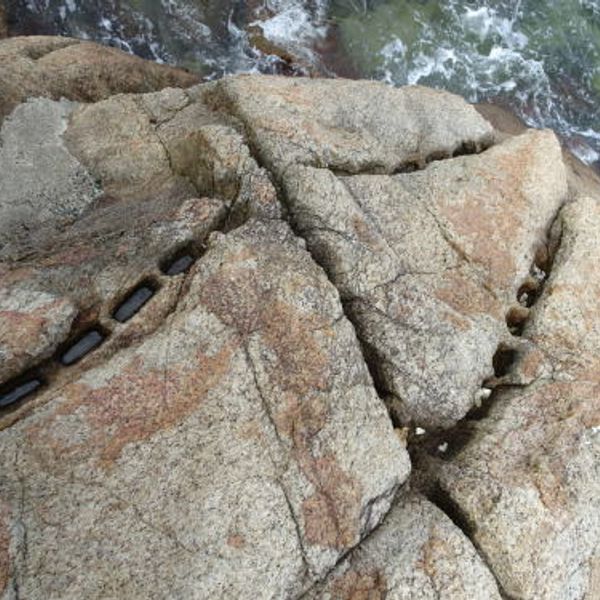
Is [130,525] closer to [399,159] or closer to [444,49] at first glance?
[399,159]

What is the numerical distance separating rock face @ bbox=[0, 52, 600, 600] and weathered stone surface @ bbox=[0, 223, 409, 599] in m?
0.02

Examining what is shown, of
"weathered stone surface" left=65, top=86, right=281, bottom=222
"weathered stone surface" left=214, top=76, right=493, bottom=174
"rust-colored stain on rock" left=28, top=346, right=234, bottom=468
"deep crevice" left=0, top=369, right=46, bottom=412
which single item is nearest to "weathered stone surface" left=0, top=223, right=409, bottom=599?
"rust-colored stain on rock" left=28, top=346, right=234, bottom=468

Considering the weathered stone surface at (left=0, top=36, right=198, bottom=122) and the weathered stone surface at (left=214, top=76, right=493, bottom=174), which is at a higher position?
the weathered stone surface at (left=214, top=76, right=493, bottom=174)

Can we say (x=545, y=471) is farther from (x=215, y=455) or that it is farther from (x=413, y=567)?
(x=215, y=455)

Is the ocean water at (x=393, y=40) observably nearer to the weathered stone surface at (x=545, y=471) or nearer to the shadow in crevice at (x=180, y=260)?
the shadow in crevice at (x=180, y=260)

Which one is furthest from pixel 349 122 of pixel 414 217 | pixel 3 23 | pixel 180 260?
pixel 3 23

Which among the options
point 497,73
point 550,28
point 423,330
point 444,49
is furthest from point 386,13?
point 423,330

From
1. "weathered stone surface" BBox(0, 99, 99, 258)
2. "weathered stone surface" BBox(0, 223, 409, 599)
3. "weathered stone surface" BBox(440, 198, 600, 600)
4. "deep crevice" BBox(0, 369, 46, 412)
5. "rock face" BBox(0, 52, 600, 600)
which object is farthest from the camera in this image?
"weathered stone surface" BBox(0, 99, 99, 258)

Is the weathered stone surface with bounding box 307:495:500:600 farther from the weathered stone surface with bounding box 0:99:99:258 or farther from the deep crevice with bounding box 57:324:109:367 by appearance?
the weathered stone surface with bounding box 0:99:99:258

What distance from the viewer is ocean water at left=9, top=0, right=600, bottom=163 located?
19188 mm

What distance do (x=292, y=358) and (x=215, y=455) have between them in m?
1.49

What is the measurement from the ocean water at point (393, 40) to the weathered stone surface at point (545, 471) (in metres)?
12.3

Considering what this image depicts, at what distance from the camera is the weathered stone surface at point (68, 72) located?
40.6ft

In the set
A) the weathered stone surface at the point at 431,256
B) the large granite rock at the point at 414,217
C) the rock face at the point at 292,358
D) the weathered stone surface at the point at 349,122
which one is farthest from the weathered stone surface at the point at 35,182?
the weathered stone surface at the point at 431,256
